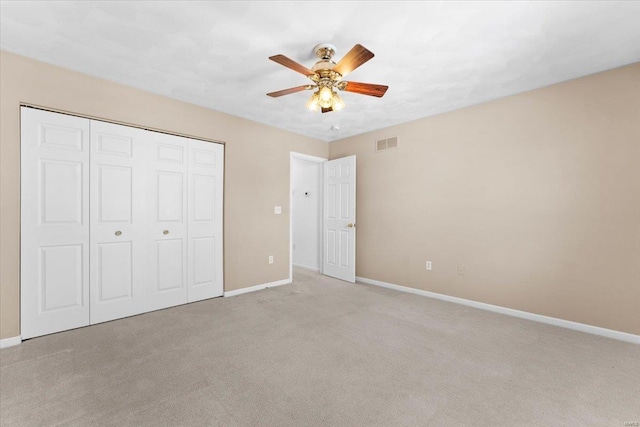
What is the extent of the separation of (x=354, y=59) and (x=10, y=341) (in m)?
3.80

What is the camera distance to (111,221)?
3.10 metres

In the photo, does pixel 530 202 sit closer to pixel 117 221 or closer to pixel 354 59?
Answer: pixel 354 59

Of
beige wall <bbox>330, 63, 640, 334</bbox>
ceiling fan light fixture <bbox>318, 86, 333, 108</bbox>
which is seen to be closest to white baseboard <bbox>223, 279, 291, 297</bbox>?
beige wall <bbox>330, 63, 640, 334</bbox>

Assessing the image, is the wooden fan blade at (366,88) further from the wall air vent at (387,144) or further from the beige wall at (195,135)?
the beige wall at (195,135)

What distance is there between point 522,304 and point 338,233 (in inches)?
111

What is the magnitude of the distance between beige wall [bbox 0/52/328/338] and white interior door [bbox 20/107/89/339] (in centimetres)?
7

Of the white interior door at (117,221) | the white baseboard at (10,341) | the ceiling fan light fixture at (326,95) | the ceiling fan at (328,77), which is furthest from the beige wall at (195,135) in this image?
the ceiling fan light fixture at (326,95)

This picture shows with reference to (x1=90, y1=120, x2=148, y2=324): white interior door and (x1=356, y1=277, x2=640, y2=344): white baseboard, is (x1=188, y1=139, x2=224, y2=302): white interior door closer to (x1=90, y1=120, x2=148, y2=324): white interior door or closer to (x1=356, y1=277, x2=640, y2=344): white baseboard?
(x1=90, y1=120, x2=148, y2=324): white interior door

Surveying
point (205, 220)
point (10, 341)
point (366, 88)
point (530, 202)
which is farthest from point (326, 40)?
point (10, 341)

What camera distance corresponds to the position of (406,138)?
14.3 feet

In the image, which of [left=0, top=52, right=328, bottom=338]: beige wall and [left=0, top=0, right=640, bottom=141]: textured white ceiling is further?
[left=0, top=52, right=328, bottom=338]: beige wall

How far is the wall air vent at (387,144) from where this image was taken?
14.7 ft

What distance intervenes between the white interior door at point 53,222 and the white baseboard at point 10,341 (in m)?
0.05

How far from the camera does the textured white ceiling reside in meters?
1.97
